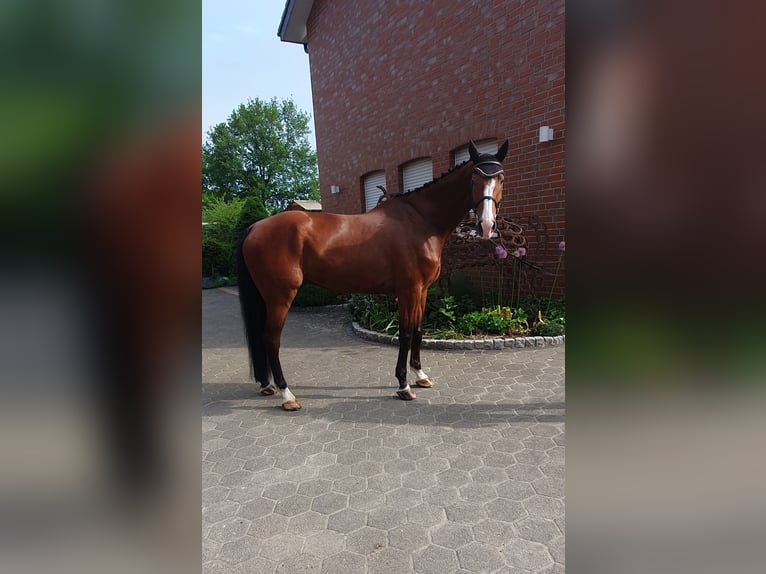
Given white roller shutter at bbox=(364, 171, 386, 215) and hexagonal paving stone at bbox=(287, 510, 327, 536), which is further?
white roller shutter at bbox=(364, 171, 386, 215)

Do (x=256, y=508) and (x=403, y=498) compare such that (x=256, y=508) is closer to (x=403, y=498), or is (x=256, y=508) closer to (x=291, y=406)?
(x=403, y=498)

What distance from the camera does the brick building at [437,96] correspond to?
20.6 ft

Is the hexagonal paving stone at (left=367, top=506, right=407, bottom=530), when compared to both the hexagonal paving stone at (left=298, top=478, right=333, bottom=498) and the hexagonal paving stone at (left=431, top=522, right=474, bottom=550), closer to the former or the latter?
the hexagonal paving stone at (left=431, top=522, right=474, bottom=550)

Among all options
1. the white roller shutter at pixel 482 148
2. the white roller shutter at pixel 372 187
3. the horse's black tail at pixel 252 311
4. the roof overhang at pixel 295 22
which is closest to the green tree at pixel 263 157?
the roof overhang at pixel 295 22

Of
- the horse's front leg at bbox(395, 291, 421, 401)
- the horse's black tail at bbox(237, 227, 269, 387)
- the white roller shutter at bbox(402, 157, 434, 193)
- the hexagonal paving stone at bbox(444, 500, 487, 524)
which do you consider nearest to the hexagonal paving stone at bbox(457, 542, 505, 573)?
the hexagonal paving stone at bbox(444, 500, 487, 524)

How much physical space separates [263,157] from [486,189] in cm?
4027

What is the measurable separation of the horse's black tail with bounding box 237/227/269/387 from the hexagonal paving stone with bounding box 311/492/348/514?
1876 millimetres

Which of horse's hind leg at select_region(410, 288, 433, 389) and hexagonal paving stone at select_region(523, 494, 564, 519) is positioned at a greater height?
horse's hind leg at select_region(410, 288, 433, 389)

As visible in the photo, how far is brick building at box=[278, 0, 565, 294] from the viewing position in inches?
247

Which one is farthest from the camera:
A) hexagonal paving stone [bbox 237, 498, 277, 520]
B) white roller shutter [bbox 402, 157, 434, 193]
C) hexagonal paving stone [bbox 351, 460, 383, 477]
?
white roller shutter [bbox 402, 157, 434, 193]

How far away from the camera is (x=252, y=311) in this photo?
394 centimetres
